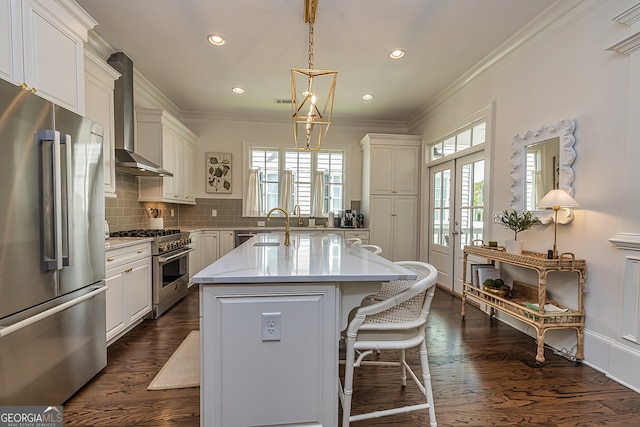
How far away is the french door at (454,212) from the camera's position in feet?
12.3

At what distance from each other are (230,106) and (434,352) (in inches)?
181

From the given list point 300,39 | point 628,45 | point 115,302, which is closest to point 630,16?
point 628,45

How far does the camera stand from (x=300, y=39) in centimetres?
297

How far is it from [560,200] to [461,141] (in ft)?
6.62

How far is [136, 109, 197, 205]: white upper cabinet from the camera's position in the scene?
388 centimetres

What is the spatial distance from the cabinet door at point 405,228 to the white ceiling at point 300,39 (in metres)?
1.79

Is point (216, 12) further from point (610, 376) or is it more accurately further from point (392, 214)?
point (610, 376)

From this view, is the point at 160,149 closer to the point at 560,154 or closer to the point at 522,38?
the point at 522,38

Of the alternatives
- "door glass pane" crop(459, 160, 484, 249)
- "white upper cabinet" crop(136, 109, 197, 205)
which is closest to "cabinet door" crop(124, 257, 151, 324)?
"white upper cabinet" crop(136, 109, 197, 205)

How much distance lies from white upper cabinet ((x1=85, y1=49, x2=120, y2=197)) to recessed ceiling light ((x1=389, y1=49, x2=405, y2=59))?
2.88 metres

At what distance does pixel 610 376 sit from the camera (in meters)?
2.10

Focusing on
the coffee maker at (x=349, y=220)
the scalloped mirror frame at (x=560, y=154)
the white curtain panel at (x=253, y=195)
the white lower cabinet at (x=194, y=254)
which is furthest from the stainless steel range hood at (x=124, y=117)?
the scalloped mirror frame at (x=560, y=154)

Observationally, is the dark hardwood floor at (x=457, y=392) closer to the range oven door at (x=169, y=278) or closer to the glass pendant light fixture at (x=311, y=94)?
the range oven door at (x=169, y=278)

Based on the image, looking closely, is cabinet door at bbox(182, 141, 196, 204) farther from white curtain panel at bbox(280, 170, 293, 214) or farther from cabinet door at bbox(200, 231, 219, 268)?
white curtain panel at bbox(280, 170, 293, 214)
